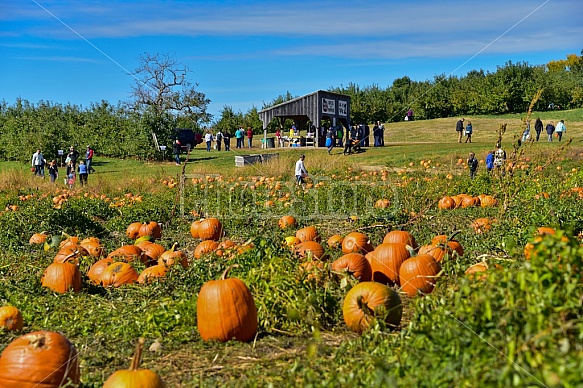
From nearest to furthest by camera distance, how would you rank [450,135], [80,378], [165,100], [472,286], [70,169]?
[472,286] < [80,378] < [70,169] < [450,135] < [165,100]

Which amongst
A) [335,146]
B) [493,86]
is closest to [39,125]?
[335,146]

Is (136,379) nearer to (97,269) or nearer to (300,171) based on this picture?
(97,269)

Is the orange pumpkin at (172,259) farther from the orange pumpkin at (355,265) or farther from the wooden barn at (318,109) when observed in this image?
the wooden barn at (318,109)

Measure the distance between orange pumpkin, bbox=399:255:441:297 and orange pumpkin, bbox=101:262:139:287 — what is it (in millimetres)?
3075

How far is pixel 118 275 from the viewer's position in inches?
292

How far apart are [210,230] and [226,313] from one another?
16.6ft

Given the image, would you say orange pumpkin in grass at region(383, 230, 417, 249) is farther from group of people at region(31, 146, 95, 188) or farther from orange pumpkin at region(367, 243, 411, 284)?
group of people at region(31, 146, 95, 188)

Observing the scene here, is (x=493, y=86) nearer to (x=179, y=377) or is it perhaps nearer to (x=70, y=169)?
(x=70, y=169)

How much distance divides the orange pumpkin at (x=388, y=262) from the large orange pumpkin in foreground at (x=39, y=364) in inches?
146

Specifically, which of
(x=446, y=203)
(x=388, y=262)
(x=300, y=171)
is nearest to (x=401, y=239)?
(x=388, y=262)

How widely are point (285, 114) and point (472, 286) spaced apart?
4099cm

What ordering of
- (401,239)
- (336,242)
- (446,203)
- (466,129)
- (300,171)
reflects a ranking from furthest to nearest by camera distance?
(466,129) → (300,171) → (446,203) → (336,242) → (401,239)

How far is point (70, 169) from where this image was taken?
26.6 metres

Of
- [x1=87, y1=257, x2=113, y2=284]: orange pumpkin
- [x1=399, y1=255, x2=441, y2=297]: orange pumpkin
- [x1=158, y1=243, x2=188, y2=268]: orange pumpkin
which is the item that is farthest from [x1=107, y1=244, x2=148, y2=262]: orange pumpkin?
[x1=399, y1=255, x2=441, y2=297]: orange pumpkin
